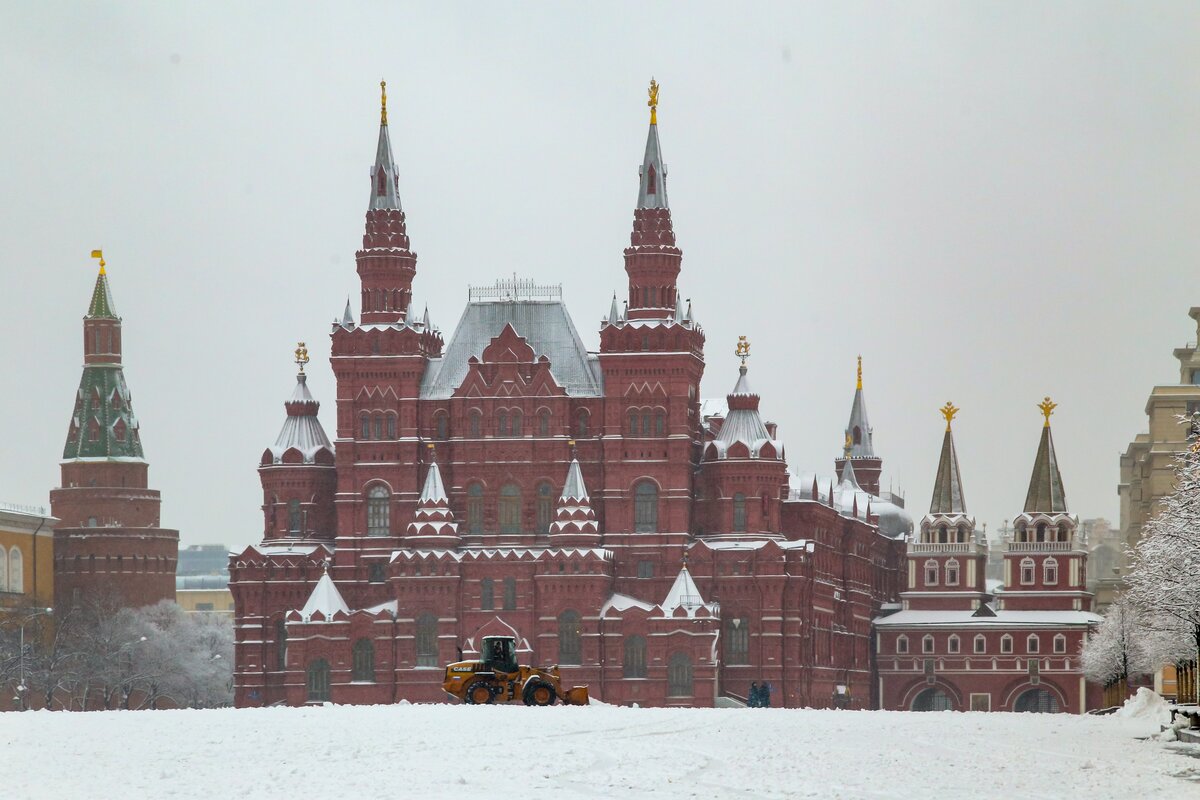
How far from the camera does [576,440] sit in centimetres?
11531

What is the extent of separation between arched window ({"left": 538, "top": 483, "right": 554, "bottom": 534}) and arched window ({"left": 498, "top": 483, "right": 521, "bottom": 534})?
1.00 metres

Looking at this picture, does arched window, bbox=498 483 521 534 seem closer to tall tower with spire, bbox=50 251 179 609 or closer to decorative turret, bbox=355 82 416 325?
decorative turret, bbox=355 82 416 325

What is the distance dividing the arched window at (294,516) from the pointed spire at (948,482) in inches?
2007

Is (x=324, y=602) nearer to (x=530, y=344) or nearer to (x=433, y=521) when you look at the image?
(x=433, y=521)

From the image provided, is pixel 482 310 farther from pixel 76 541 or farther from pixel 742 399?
pixel 76 541

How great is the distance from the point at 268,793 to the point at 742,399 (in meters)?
77.3

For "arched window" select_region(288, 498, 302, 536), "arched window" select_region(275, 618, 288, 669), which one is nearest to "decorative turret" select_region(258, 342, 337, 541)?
"arched window" select_region(288, 498, 302, 536)

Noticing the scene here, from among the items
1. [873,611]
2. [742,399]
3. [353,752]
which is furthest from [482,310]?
[353,752]

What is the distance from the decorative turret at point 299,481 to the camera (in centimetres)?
11806

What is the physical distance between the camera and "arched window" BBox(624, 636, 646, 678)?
365 feet

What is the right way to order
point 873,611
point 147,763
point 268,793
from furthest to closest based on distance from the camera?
point 873,611
point 147,763
point 268,793

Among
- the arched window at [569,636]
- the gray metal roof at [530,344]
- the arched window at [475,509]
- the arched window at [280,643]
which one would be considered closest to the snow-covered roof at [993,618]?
the gray metal roof at [530,344]

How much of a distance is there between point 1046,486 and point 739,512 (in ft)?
135

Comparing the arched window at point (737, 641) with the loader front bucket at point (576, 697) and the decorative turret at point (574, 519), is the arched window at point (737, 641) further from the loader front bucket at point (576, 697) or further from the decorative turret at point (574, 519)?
the loader front bucket at point (576, 697)
